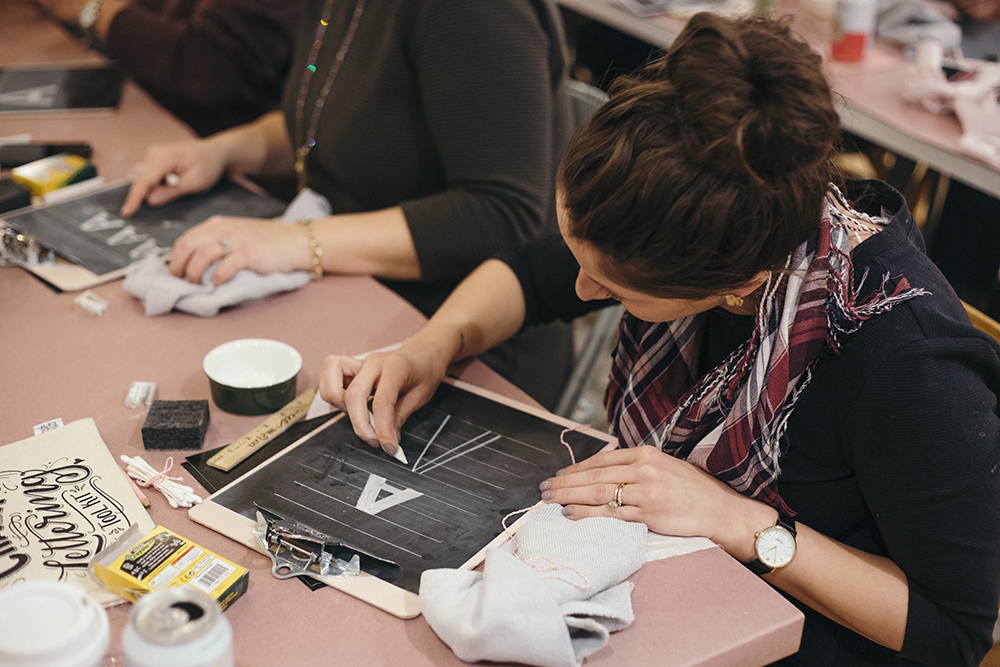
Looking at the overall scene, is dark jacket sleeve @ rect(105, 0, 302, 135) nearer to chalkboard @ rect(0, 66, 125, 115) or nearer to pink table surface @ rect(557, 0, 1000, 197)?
chalkboard @ rect(0, 66, 125, 115)

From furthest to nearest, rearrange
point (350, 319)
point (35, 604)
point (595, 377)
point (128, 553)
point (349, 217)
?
1. point (595, 377)
2. point (349, 217)
3. point (350, 319)
4. point (128, 553)
5. point (35, 604)

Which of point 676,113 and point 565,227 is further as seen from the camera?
point 565,227

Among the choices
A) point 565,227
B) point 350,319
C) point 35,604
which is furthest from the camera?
point 350,319

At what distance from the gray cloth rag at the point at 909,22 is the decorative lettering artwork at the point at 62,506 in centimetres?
228

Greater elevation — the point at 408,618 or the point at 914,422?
the point at 914,422

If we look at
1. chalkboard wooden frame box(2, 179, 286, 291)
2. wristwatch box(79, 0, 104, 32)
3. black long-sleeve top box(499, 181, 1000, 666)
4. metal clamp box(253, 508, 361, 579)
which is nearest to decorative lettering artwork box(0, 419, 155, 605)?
metal clamp box(253, 508, 361, 579)

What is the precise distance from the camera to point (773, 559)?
0.84 m

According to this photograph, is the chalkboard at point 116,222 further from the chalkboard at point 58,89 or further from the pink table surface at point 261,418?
the chalkboard at point 58,89

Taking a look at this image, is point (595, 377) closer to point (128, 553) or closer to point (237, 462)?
point (237, 462)

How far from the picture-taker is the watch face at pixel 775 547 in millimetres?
843

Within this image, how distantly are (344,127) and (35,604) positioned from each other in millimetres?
986

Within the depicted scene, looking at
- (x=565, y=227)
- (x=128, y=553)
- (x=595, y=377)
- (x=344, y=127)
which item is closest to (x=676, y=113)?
(x=565, y=227)

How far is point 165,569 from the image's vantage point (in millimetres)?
711

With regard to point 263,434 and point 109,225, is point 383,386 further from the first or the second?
point 109,225
